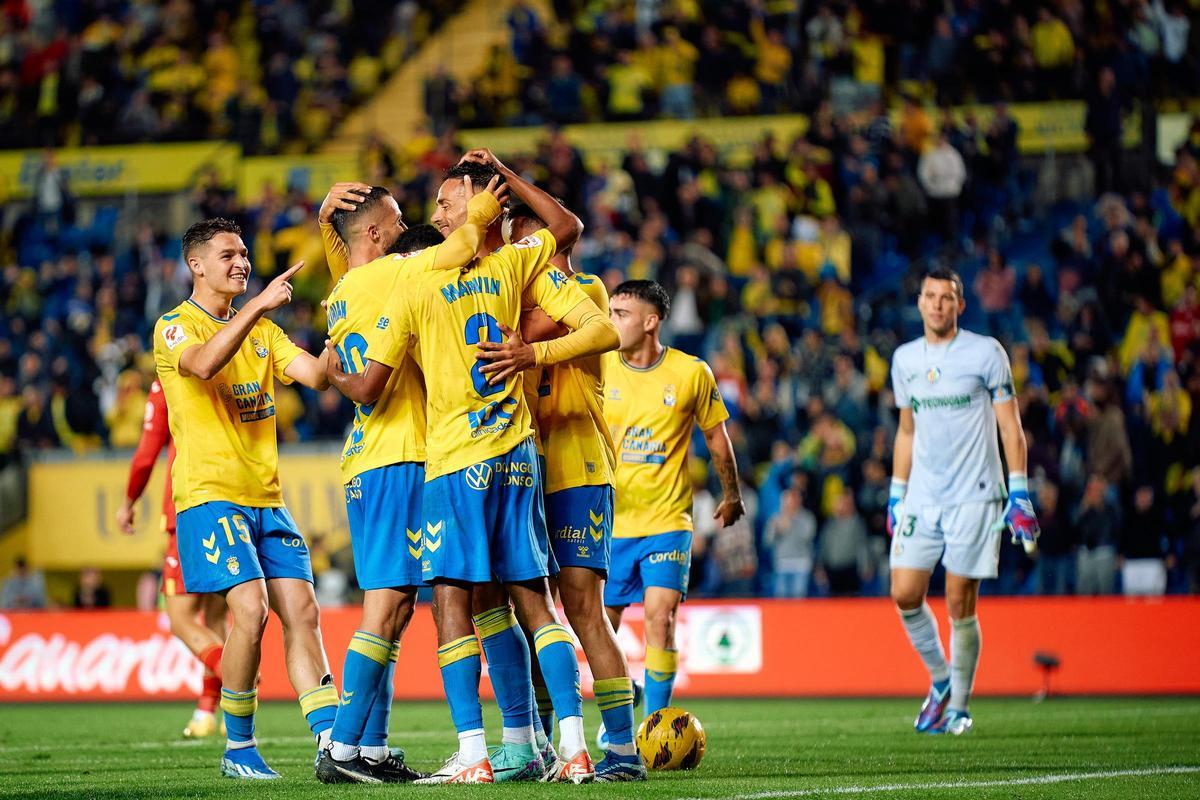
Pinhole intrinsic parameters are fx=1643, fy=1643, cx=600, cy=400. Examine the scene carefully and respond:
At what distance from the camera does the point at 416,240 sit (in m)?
7.28

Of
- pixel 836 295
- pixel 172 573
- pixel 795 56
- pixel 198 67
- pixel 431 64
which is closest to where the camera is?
pixel 172 573

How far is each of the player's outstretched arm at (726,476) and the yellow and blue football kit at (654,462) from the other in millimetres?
96

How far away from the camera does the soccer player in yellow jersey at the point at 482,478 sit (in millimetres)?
→ 6656

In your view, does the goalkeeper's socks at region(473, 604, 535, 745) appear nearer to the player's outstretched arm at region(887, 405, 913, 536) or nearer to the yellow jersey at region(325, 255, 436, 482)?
the yellow jersey at region(325, 255, 436, 482)

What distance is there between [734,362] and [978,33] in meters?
6.23

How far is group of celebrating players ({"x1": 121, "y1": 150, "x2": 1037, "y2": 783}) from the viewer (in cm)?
672

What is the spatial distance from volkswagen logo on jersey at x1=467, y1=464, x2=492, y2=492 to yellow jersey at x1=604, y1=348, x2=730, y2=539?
2.85m

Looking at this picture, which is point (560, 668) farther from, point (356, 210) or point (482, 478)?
point (356, 210)

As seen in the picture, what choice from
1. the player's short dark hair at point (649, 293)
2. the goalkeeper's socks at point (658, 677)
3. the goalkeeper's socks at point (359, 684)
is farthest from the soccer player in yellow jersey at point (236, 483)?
the player's short dark hair at point (649, 293)

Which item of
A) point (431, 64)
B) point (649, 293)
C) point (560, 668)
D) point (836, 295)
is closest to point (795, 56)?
point (836, 295)

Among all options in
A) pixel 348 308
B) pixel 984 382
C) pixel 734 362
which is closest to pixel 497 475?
pixel 348 308

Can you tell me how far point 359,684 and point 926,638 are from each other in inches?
185

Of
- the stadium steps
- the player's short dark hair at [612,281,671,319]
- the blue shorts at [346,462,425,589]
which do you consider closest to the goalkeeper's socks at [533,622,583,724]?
the blue shorts at [346,462,425,589]

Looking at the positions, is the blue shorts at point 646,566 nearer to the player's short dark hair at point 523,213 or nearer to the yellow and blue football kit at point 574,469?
the yellow and blue football kit at point 574,469
